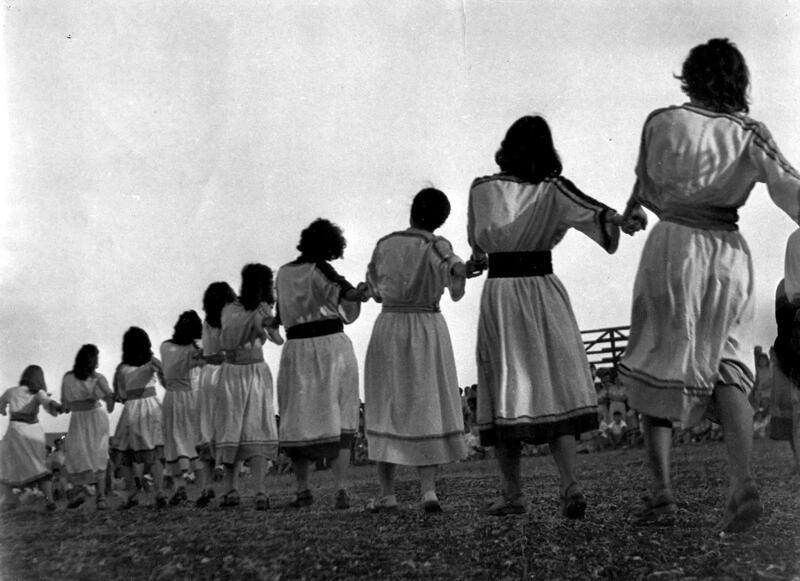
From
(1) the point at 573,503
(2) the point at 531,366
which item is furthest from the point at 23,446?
(1) the point at 573,503

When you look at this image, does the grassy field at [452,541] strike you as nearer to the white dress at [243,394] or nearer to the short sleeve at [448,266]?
the white dress at [243,394]

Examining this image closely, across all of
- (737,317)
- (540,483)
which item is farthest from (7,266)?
(737,317)

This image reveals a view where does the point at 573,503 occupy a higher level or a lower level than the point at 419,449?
lower

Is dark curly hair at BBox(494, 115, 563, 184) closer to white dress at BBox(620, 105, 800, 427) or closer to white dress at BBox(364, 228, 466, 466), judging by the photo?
white dress at BBox(620, 105, 800, 427)

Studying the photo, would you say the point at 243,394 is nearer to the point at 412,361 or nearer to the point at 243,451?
the point at 243,451

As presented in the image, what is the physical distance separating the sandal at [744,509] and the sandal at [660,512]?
33 centimetres

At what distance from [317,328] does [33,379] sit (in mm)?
3634

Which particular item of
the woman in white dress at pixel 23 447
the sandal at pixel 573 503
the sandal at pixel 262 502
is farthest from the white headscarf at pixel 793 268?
the woman in white dress at pixel 23 447

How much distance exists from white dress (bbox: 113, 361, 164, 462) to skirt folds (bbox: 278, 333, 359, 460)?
9.48 feet

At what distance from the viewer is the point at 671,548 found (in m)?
4.78

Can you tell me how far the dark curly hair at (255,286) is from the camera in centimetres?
896

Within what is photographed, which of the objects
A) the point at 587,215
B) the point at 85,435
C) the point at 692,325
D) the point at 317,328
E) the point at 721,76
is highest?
the point at 721,76

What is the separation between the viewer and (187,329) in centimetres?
1052

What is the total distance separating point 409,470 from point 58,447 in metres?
3.66
